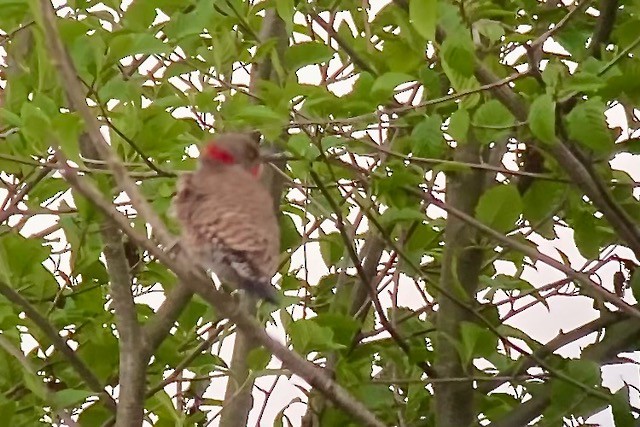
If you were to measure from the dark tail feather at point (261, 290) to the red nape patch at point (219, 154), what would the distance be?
204mm

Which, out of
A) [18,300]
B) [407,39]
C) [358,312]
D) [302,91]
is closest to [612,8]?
[407,39]

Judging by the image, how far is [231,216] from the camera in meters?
0.98

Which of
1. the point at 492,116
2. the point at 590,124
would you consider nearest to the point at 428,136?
the point at 492,116

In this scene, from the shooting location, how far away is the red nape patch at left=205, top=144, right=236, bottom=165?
1.04 meters

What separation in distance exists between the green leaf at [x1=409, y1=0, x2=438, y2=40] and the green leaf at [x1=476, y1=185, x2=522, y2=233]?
0.89 ft

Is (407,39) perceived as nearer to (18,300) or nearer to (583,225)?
(583,225)

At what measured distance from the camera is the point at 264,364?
1.01 meters

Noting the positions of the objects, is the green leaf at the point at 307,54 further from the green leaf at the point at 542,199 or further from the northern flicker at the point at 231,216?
the green leaf at the point at 542,199

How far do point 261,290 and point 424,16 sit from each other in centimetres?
28

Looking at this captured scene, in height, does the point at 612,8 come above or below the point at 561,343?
above

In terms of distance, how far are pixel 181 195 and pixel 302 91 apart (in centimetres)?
19

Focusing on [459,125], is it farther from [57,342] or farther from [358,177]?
[57,342]

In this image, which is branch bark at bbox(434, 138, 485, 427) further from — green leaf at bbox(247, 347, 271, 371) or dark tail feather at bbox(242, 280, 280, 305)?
dark tail feather at bbox(242, 280, 280, 305)

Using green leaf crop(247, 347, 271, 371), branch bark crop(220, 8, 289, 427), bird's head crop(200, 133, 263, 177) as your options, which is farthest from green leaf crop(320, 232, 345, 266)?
green leaf crop(247, 347, 271, 371)
